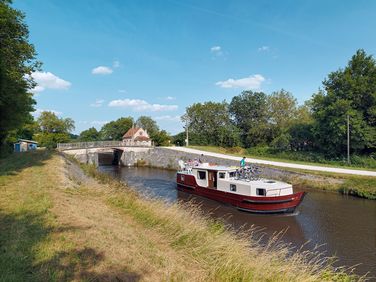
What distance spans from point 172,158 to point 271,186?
83.1ft

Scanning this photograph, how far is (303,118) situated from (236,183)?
35.7 metres

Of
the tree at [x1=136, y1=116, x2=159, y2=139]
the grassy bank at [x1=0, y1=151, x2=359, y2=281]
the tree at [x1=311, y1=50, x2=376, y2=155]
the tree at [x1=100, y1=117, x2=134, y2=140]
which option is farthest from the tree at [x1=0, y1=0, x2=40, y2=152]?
the tree at [x1=136, y1=116, x2=159, y2=139]

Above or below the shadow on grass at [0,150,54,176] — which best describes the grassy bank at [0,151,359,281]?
below

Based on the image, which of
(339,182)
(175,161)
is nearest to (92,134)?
(175,161)

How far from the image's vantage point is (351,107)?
1205 inches

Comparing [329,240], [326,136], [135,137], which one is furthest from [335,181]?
[135,137]

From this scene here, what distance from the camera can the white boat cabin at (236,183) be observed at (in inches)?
644

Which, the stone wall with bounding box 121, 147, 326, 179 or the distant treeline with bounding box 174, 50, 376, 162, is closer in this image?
the distant treeline with bounding box 174, 50, 376, 162

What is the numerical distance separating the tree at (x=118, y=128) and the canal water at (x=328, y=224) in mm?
75636

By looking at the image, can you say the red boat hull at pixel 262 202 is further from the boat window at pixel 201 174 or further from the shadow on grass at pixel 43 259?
the shadow on grass at pixel 43 259

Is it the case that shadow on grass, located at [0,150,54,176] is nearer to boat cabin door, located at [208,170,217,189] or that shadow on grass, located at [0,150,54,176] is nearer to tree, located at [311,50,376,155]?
boat cabin door, located at [208,170,217,189]

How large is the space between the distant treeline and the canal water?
14.1 metres

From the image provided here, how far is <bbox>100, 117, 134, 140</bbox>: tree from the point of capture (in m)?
93.0

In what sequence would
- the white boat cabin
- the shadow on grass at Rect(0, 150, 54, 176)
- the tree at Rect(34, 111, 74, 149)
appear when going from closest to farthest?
the shadow on grass at Rect(0, 150, 54, 176) → the white boat cabin → the tree at Rect(34, 111, 74, 149)
